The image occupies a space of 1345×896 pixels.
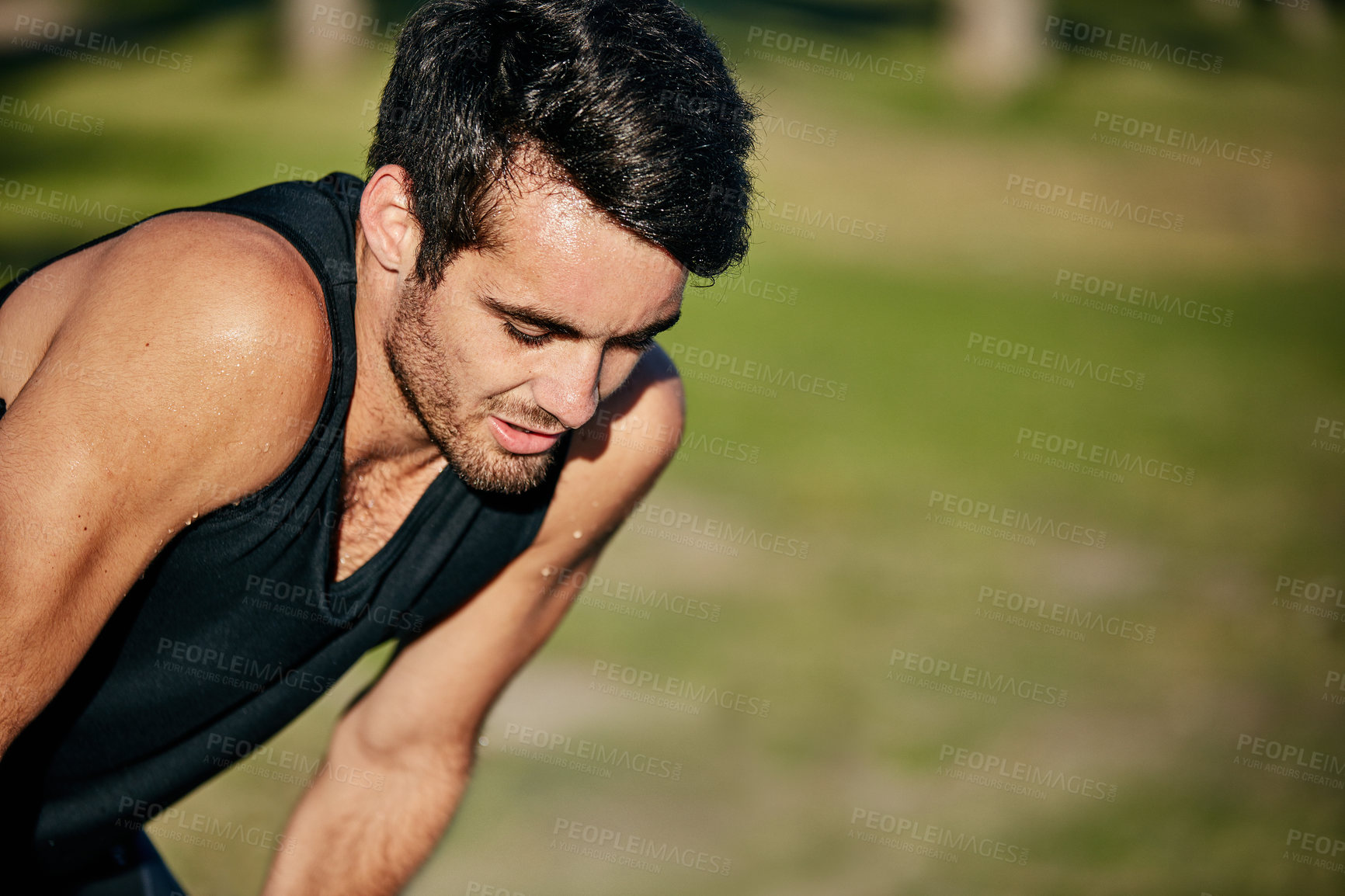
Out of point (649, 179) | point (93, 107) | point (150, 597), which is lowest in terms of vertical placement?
point (93, 107)

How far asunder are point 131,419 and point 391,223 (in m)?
0.69

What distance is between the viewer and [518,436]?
252 centimetres

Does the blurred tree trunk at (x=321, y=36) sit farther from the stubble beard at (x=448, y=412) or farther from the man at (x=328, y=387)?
the stubble beard at (x=448, y=412)

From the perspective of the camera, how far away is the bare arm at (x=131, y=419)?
6.37 ft

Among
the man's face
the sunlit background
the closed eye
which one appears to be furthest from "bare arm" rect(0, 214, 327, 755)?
the sunlit background

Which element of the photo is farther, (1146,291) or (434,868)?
(1146,291)

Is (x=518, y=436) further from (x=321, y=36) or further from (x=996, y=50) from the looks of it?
(x=996, y=50)

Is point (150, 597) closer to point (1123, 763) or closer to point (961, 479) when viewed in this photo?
point (1123, 763)

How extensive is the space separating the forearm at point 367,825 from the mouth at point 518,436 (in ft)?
3.86

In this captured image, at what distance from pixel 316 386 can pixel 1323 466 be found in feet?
33.1

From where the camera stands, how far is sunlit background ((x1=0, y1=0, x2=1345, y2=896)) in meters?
5.30

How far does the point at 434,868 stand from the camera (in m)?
4.70

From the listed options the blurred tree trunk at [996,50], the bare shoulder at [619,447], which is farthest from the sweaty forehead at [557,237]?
the blurred tree trunk at [996,50]

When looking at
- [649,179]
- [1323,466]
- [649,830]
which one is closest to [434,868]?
[649,830]
